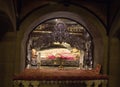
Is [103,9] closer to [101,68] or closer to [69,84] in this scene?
[101,68]

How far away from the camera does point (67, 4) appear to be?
533cm

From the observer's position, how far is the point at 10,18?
15.0 ft

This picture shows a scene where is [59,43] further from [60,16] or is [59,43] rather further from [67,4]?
[67,4]

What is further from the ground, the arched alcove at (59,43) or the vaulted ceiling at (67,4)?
the vaulted ceiling at (67,4)

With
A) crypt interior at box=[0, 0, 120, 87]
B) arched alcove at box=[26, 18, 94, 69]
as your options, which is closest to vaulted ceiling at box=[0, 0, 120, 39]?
crypt interior at box=[0, 0, 120, 87]

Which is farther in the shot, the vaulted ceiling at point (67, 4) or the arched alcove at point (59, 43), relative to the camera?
the arched alcove at point (59, 43)

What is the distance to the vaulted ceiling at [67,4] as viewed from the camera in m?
4.97

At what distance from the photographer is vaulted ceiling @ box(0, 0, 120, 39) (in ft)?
16.3

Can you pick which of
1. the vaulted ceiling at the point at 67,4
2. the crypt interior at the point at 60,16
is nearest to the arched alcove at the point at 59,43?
the crypt interior at the point at 60,16

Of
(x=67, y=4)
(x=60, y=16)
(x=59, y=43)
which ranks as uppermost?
(x=67, y=4)

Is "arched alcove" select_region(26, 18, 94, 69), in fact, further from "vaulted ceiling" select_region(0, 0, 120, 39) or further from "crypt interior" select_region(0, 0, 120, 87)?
"vaulted ceiling" select_region(0, 0, 120, 39)

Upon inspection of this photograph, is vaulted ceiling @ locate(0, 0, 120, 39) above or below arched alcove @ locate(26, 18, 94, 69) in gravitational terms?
above

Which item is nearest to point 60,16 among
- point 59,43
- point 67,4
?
point 67,4

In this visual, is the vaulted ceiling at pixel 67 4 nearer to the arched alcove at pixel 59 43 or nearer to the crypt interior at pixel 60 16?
the crypt interior at pixel 60 16
